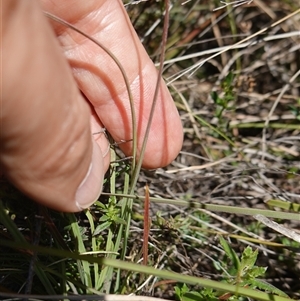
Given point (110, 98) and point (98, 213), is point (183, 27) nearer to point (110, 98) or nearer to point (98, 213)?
point (110, 98)

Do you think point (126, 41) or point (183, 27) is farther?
point (183, 27)

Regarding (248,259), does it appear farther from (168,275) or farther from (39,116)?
(39,116)

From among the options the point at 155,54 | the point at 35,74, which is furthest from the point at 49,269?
the point at 155,54

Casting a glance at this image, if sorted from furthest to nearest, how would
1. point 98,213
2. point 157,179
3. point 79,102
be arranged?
point 157,179
point 98,213
point 79,102

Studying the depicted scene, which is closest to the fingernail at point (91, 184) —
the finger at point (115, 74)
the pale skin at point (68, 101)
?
the pale skin at point (68, 101)

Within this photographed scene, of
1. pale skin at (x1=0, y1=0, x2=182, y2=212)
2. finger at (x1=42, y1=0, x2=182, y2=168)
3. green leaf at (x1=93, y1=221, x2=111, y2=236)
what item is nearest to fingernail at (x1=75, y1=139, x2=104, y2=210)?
pale skin at (x1=0, y1=0, x2=182, y2=212)

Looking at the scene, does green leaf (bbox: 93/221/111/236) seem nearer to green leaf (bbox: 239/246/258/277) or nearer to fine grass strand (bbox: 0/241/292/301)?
fine grass strand (bbox: 0/241/292/301)

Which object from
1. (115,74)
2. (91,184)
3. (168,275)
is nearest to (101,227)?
(91,184)
